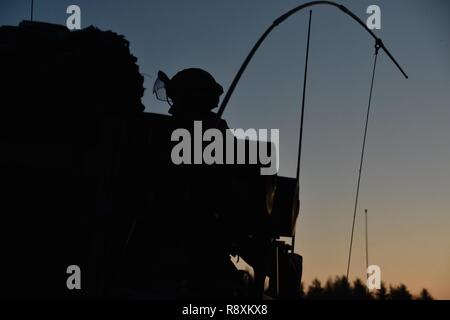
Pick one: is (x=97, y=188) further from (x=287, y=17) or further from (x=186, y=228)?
(x=287, y=17)

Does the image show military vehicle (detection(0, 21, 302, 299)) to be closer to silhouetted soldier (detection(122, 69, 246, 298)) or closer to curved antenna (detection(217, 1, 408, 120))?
silhouetted soldier (detection(122, 69, 246, 298))

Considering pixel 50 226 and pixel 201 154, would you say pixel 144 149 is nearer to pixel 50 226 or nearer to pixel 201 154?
pixel 201 154

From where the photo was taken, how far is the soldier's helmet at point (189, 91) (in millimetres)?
8492

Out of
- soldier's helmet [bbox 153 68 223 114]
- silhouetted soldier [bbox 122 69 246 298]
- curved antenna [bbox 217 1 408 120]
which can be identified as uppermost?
curved antenna [bbox 217 1 408 120]

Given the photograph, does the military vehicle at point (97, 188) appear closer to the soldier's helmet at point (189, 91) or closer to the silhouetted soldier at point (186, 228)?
the silhouetted soldier at point (186, 228)

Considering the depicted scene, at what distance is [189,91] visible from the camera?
852cm

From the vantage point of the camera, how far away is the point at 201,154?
25.2 feet

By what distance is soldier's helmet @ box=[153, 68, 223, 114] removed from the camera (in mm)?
8492

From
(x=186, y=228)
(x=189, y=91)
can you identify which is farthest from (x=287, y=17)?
(x=186, y=228)

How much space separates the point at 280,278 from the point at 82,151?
3.08 m

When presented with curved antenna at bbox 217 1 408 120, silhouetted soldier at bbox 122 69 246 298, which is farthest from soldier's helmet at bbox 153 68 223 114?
curved antenna at bbox 217 1 408 120

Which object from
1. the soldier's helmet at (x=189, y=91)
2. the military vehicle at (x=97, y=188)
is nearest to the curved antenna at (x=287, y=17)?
the soldier's helmet at (x=189, y=91)

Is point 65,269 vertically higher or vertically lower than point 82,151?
lower
